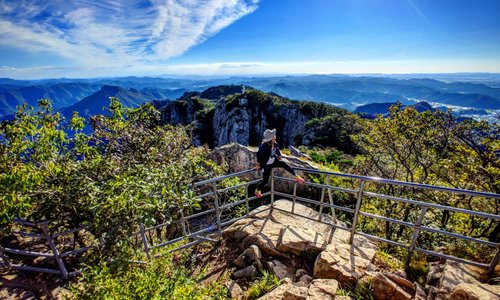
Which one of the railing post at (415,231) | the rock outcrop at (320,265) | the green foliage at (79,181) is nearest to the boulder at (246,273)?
the rock outcrop at (320,265)

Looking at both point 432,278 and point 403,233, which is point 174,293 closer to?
point 432,278

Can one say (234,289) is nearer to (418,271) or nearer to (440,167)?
(418,271)

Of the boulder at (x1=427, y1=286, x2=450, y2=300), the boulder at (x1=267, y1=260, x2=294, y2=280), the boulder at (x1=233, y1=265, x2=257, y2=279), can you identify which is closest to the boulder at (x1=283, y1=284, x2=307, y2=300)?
the boulder at (x1=267, y1=260, x2=294, y2=280)

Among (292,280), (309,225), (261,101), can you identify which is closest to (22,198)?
(292,280)

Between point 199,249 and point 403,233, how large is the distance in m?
8.72

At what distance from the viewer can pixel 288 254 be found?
17.8ft

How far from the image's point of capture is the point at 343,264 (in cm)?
459

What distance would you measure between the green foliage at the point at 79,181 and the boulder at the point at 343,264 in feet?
9.31

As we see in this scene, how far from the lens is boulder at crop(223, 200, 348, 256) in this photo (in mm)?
5508

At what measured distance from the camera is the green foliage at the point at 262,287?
14.7ft

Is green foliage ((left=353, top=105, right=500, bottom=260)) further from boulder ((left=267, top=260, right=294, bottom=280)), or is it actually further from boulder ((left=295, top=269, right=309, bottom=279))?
boulder ((left=267, top=260, right=294, bottom=280))

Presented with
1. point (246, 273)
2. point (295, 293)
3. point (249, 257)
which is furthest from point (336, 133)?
point (295, 293)

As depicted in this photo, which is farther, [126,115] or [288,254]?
[126,115]

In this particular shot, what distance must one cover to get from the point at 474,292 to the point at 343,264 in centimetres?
187
